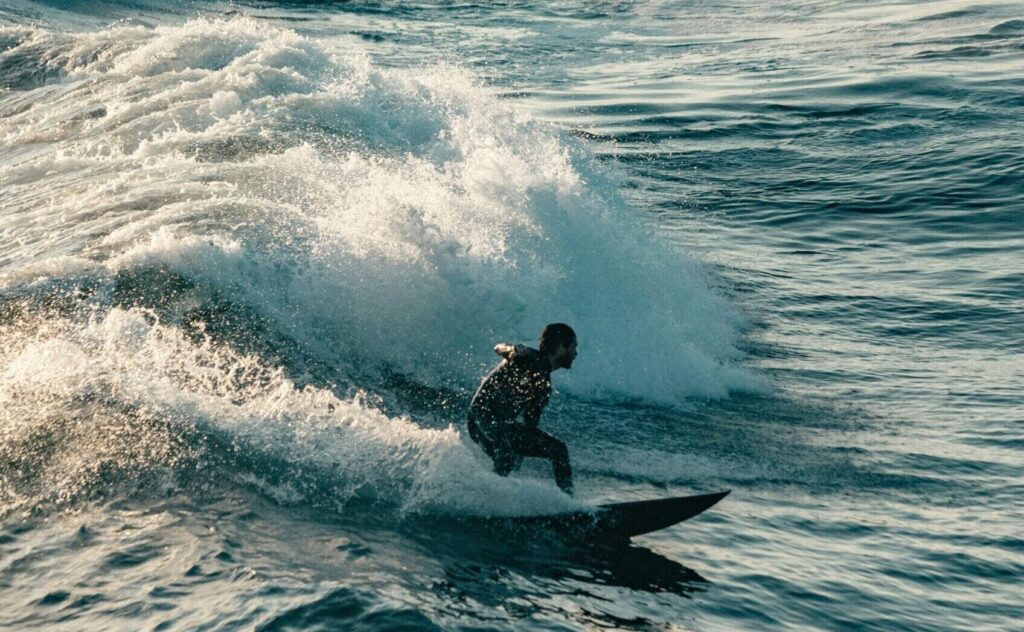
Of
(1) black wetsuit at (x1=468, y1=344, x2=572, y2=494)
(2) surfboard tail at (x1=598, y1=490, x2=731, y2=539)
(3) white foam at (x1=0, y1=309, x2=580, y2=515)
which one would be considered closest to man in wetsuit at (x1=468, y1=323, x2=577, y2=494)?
(1) black wetsuit at (x1=468, y1=344, x2=572, y2=494)

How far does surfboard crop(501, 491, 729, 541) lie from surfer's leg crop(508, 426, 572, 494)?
345 mm

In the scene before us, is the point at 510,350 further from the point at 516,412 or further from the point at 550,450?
the point at 550,450

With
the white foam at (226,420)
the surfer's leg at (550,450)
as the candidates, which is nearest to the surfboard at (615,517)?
the white foam at (226,420)

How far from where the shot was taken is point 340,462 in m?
8.50

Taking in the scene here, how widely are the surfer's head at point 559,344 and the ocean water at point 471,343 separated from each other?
1.01 metres

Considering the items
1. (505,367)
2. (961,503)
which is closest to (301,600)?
(505,367)

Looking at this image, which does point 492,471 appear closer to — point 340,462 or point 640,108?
point 340,462

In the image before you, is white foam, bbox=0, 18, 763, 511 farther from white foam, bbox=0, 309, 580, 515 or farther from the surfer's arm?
the surfer's arm

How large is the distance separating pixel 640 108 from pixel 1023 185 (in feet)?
32.8

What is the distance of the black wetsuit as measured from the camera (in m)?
8.19

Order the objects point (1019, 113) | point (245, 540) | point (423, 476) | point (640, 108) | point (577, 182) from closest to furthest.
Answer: point (245, 540), point (423, 476), point (577, 182), point (1019, 113), point (640, 108)

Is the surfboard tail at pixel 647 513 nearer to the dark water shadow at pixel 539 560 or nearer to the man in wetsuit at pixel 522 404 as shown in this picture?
the dark water shadow at pixel 539 560

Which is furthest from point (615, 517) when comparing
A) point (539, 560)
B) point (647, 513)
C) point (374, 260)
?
point (374, 260)

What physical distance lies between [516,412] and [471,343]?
429 cm
